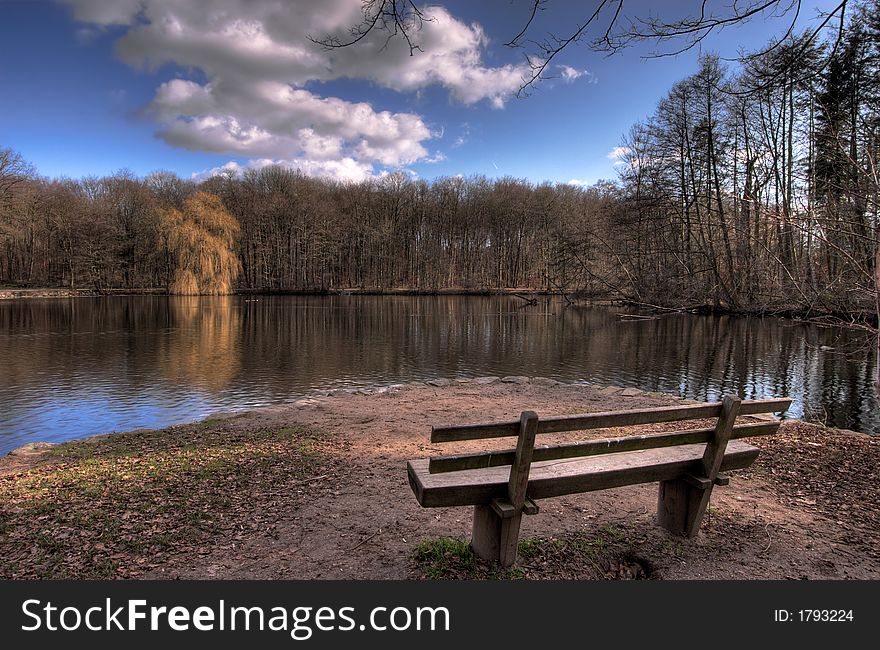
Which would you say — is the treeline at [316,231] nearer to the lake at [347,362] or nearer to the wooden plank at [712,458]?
the lake at [347,362]

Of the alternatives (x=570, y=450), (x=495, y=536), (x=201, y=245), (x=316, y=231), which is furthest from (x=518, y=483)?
(x=316, y=231)

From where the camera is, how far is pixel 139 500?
16.9 feet

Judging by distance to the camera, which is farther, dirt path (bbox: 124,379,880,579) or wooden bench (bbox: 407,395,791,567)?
dirt path (bbox: 124,379,880,579)

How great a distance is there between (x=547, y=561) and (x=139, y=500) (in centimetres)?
411

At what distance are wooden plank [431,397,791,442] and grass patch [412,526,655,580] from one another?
1042mm

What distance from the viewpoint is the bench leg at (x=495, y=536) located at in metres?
3.53

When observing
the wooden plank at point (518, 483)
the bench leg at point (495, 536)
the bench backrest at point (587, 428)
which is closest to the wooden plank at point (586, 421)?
the bench backrest at point (587, 428)

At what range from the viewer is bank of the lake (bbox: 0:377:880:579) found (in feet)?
12.7

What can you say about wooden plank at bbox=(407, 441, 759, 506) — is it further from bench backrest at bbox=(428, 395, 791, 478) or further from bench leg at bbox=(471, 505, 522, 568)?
bench leg at bbox=(471, 505, 522, 568)

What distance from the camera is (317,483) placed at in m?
5.80

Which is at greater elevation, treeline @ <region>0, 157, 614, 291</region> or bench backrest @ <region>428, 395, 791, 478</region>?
treeline @ <region>0, 157, 614, 291</region>

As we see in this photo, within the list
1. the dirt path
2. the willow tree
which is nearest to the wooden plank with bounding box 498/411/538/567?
the dirt path

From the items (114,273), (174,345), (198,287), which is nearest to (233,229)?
(198,287)

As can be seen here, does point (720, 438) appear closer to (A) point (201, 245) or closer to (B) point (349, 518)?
(B) point (349, 518)
